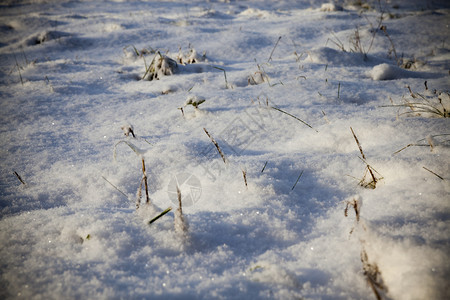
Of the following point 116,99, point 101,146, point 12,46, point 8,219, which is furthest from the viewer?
point 12,46

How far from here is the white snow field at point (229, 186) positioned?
0.64 m

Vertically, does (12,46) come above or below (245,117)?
above

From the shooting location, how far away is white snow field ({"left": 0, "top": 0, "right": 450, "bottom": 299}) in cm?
64

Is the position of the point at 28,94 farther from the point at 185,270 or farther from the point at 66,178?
the point at 185,270

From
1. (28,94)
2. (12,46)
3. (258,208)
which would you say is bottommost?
(258,208)

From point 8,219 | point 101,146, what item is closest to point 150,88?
point 101,146

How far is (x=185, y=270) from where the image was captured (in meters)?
0.68

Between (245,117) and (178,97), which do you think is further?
(178,97)

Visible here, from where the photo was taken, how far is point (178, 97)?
2.09m

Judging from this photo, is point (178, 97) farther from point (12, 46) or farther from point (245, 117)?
point (12, 46)

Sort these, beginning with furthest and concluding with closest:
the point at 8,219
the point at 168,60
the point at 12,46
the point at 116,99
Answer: the point at 12,46, the point at 168,60, the point at 116,99, the point at 8,219

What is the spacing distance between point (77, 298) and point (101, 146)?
3.08ft

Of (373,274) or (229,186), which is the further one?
(229,186)

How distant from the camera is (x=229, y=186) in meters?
1.03
